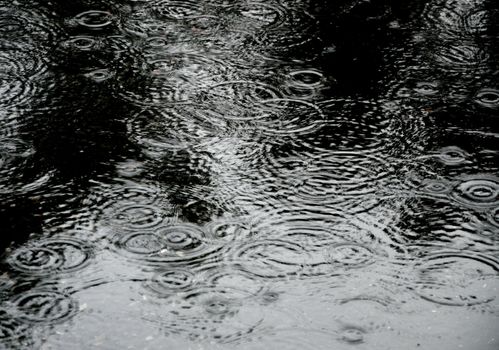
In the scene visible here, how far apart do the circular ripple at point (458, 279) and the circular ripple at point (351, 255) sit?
32 cm

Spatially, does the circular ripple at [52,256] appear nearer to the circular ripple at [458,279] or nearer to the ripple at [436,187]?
the circular ripple at [458,279]

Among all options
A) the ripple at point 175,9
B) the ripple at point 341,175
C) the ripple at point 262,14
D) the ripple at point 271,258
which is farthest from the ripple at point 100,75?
the ripple at point 271,258

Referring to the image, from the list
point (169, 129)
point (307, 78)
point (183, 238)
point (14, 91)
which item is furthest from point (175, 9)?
point (183, 238)

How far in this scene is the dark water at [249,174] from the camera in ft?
15.0

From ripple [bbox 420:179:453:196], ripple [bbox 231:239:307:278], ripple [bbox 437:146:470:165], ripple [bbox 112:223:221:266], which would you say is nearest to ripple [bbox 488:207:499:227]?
ripple [bbox 420:179:453:196]

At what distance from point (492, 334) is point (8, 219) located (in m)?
3.05

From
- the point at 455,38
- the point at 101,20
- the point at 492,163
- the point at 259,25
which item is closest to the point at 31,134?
the point at 101,20

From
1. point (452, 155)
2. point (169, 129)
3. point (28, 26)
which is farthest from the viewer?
point (28, 26)

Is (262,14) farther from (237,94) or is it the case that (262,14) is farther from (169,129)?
(169,129)

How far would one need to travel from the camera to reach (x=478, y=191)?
18.1 ft

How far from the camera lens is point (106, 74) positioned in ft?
22.5

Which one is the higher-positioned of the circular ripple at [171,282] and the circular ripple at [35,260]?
the circular ripple at [171,282]

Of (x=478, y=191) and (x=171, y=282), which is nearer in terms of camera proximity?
(x=171, y=282)

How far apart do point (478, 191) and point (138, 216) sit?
2.28 metres
